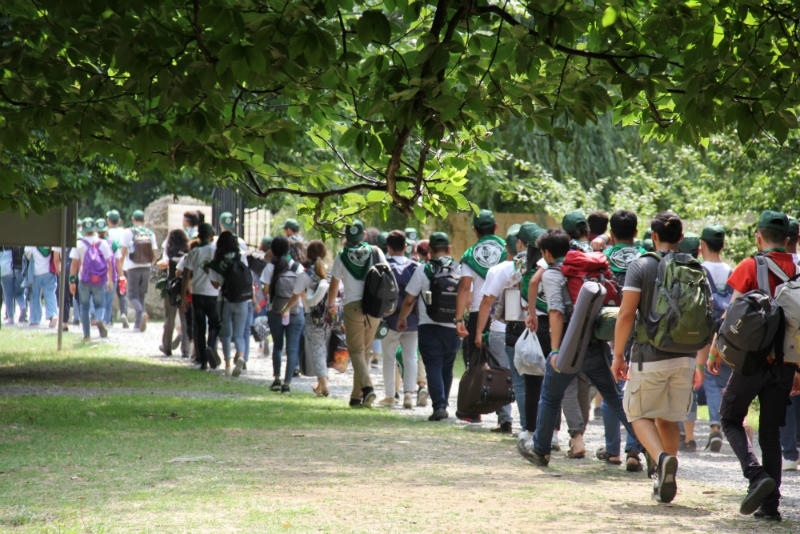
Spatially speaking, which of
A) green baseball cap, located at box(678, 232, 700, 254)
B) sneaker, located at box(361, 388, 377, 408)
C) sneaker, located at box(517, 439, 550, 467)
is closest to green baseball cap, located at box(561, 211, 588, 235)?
green baseball cap, located at box(678, 232, 700, 254)

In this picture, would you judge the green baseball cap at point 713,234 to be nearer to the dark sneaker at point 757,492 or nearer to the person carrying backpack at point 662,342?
the person carrying backpack at point 662,342

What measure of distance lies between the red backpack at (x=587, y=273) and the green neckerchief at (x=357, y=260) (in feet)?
14.0

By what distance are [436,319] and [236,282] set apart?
427cm

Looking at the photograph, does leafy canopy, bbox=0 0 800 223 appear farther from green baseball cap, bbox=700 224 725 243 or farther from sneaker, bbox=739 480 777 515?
green baseball cap, bbox=700 224 725 243

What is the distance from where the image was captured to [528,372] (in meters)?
9.34

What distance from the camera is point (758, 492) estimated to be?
6.80 metres

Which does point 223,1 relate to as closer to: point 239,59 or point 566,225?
point 239,59

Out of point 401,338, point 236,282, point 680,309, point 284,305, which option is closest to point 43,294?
point 236,282

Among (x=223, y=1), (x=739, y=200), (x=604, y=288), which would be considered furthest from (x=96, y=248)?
(x=223, y=1)

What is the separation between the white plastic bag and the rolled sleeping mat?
1.11 m

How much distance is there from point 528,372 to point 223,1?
4603 mm

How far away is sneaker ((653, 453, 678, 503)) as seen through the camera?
710 centimetres

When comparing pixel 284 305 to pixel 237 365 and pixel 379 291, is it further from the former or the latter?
pixel 237 365

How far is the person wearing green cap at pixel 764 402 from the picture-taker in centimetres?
690
